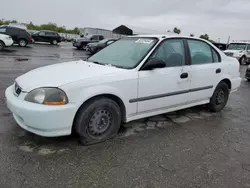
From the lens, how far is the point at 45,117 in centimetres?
270

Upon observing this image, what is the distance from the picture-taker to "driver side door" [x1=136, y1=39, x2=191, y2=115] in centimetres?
349

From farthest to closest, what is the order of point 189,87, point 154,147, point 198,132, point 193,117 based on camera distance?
point 193,117 < point 189,87 < point 198,132 < point 154,147

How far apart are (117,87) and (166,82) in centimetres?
95

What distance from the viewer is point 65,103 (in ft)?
9.15

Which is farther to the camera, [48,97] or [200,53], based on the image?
[200,53]

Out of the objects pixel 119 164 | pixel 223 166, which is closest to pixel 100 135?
pixel 119 164

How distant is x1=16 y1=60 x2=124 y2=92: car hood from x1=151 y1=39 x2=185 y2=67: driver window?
86 centimetres

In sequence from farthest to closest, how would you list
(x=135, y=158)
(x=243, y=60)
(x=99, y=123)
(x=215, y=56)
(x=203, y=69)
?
(x=243, y=60)
(x=215, y=56)
(x=203, y=69)
(x=99, y=123)
(x=135, y=158)

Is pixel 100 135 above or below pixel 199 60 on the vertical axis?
below

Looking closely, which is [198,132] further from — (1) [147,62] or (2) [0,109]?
(2) [0,109]

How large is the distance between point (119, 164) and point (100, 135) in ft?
2.05

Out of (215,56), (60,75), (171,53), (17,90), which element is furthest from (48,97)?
(215,56)

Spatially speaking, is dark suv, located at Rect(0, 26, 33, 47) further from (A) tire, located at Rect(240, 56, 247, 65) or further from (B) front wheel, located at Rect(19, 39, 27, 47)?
(A) tire, located at Rect(240, 56, 247, 65)

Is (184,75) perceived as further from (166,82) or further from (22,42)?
(22,42)
